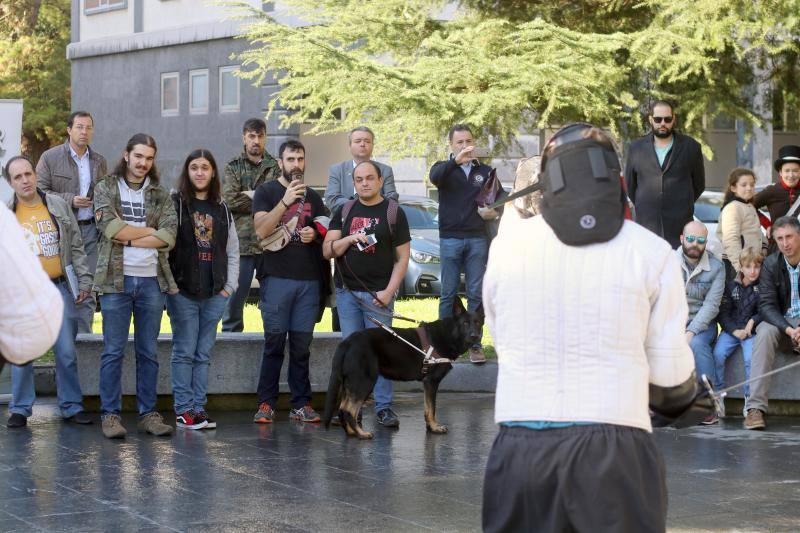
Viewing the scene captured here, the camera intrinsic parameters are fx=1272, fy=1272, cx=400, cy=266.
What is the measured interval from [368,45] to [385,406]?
8766mm

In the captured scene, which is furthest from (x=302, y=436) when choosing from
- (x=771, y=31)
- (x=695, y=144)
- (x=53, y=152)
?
(x=771, y=31)

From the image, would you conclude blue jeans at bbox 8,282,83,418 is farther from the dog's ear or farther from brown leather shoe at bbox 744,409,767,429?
brown leather shoe at bbox 744,409,767,429

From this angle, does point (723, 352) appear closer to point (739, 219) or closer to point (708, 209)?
point (739, 219)

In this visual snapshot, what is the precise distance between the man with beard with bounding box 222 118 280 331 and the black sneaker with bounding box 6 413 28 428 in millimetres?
2425

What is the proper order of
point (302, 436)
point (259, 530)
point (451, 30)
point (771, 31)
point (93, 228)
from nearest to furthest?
point (259, 530) → point (302, 436) → point (93, 228) → point (771, 31) → point (451, 30)

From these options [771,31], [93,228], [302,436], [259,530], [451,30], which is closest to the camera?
[259,530]

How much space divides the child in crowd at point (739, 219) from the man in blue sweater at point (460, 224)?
8.48ft

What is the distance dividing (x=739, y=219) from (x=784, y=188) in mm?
676

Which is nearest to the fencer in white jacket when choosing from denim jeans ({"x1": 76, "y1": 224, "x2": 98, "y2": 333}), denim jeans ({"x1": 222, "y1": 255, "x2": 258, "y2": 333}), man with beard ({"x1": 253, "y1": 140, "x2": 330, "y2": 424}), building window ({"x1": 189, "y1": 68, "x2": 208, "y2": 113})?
man with beard ({"x1": 253, "y1": 140, "x2": 330, "y2": 424})

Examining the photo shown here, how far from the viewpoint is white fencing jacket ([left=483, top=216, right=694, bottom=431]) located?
3.68 metres

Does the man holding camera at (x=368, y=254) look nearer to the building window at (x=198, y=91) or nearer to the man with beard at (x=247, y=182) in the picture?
the man with beard at (x=247, y=182)

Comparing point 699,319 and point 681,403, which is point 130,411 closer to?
point 699,319

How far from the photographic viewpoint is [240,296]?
1181cm

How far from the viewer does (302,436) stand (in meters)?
9.66
